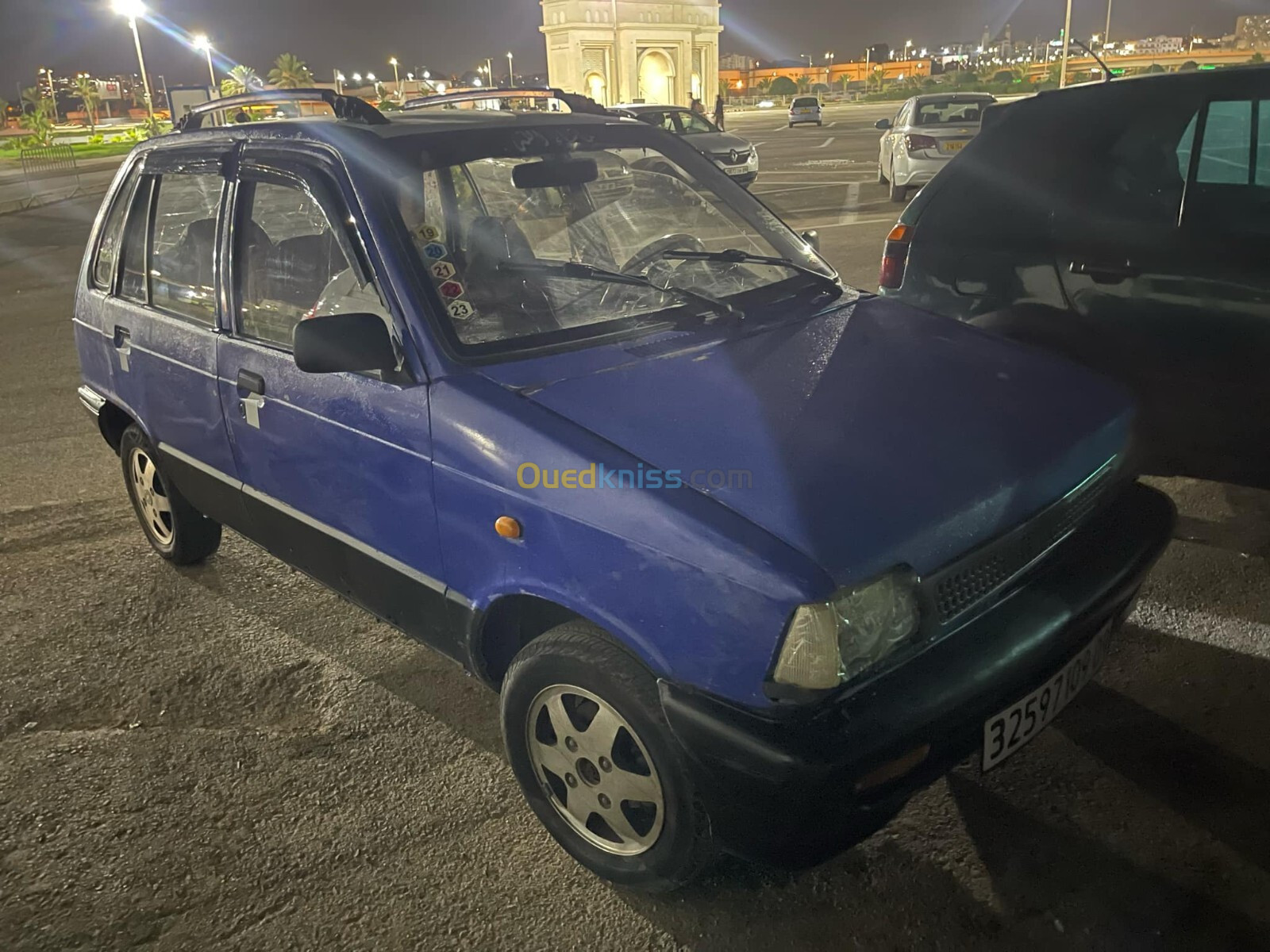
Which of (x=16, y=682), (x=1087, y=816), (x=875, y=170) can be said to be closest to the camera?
(x=1087, y=816)

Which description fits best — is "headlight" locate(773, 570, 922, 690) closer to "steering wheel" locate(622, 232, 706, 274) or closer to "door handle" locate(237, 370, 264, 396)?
"steering wheel" locate(622, 232, 706, 274)

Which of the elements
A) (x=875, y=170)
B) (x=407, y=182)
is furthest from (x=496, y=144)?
(x=875, y=170)

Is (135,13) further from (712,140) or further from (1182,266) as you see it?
(1182,266)

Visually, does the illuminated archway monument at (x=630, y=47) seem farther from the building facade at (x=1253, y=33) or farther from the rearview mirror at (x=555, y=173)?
the rearview mirror at (x=555, y=173)

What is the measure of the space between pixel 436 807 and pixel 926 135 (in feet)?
44.7

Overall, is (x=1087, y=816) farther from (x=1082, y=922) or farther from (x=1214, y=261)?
(x=1214, y=261)

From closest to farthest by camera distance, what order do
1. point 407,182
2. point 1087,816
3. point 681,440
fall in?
point 681,440 < point 1087,816 < point 407,182

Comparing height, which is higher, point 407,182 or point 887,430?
point 407,182

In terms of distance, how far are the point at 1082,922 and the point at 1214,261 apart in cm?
253

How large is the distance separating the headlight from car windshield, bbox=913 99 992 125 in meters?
14.3

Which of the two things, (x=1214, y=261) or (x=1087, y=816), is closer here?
(x=1087, y=816)

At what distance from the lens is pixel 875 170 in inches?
794

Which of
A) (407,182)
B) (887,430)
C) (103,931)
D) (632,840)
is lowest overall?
(103,931)

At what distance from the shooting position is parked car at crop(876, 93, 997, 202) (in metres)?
13.8
